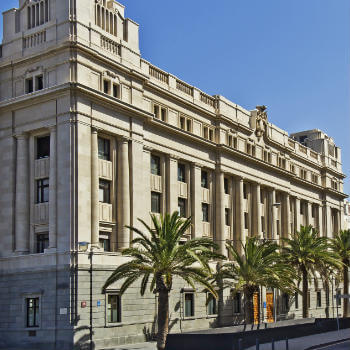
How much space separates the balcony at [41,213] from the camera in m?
44.6

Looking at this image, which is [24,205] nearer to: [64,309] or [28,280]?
[28,280]

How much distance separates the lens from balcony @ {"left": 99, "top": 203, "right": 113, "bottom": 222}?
1811 inches

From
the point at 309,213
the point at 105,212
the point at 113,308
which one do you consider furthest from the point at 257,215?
the point at 113,308

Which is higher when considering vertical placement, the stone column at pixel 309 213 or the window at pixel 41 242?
the stone column at pixel 309 213

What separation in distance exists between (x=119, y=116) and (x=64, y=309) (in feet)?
47.9

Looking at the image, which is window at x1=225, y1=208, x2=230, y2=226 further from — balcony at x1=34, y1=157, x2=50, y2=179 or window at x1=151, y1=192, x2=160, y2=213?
balcony at x1=34, y1=157, x2=50, y2=179

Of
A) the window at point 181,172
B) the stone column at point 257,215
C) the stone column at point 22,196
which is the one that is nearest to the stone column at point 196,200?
the window at point 181,172

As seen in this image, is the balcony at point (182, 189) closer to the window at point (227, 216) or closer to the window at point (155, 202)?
the window at point (155, 202)

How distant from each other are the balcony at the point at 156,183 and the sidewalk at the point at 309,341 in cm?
1599

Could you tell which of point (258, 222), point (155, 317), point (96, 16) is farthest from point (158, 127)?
point (258, 222)

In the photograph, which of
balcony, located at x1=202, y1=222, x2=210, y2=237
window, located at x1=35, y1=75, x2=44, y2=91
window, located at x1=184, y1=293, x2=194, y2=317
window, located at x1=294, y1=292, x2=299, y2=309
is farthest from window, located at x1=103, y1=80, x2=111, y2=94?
window, located at x1=294, y1=292, x2=299, y2=309

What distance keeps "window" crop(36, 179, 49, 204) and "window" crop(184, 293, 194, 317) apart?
15305 millimetres

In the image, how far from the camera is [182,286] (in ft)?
173

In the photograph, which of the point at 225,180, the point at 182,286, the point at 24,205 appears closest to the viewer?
the point at 24,205
